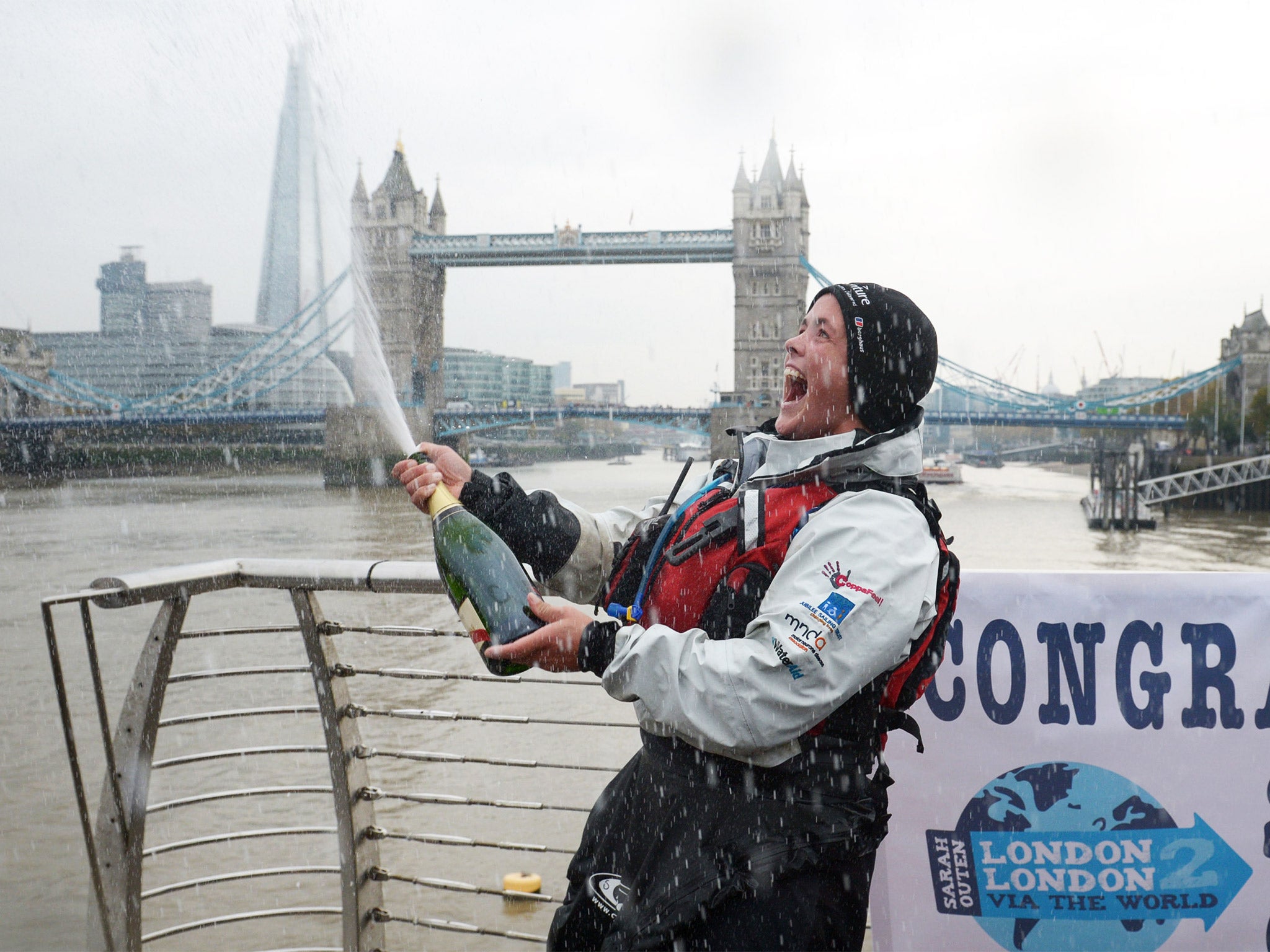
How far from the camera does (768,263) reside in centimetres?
3562

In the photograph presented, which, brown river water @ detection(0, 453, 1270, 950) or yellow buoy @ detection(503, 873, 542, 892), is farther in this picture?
brown river water @ detection(0, 453, 1270, 950)

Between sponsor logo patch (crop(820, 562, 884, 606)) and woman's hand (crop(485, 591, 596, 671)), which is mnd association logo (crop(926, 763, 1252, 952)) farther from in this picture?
woman's hand (crop(485, 591, 596, 671))

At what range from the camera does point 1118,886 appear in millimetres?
1774

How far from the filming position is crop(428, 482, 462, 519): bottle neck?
135 cm

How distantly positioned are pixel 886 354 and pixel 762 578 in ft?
0.91

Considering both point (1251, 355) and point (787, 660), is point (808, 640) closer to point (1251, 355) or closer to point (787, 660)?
point (787, 660)

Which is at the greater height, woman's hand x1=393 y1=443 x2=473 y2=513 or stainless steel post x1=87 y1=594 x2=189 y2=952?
woman's hand x1=393 y1=443 x2=473 y2=513

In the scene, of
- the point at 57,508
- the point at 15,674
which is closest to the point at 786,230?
the point at 57,508

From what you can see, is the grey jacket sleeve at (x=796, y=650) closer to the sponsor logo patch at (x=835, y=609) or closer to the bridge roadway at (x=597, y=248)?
the sponsor logo patch at (x=835, y=609)

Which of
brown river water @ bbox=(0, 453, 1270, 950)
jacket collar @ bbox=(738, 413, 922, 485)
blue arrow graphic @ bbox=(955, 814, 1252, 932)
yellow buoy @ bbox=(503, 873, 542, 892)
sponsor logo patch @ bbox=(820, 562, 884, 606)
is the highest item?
jacket collar @ bbox=(738, 413, 922, 485)

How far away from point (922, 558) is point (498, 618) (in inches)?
18.2

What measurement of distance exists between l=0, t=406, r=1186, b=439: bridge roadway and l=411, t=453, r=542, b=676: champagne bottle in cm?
2207

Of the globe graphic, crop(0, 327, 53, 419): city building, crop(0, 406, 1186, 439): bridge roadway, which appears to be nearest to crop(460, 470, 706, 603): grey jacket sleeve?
the globe graphic

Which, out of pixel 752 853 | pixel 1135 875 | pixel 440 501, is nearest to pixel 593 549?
pixel 440 501
